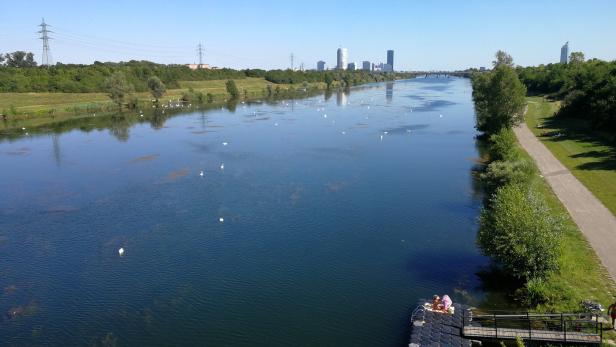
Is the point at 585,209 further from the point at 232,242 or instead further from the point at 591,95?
the point at 591,95

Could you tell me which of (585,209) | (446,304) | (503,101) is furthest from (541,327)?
(503,101)

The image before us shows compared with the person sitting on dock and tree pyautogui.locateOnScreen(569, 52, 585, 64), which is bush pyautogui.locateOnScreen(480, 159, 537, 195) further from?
tree pyautogui.locateOnScreen(569, 52, 585, 64)

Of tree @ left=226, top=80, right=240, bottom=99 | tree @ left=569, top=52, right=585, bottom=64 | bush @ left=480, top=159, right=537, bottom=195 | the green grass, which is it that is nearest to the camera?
bush @ left=480, top=159, right=537, bottom=195

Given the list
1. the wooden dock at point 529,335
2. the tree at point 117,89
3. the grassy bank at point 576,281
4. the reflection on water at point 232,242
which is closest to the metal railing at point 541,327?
the wooden dock at point 529,335

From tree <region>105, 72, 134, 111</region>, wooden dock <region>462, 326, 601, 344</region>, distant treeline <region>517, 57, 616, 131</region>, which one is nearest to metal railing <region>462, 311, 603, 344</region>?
wooden dock <region>462, 326, 601, 344</region>

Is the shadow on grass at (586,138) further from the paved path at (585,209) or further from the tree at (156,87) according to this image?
the tree at (156,87)

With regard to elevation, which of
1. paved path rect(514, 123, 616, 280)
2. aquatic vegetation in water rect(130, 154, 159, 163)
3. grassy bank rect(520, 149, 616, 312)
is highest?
aquatic vegetation in water rect(130, 154, 159, 163)

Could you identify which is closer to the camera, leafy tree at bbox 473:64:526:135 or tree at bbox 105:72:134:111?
leafy tree at bbox 473:64:526:135
